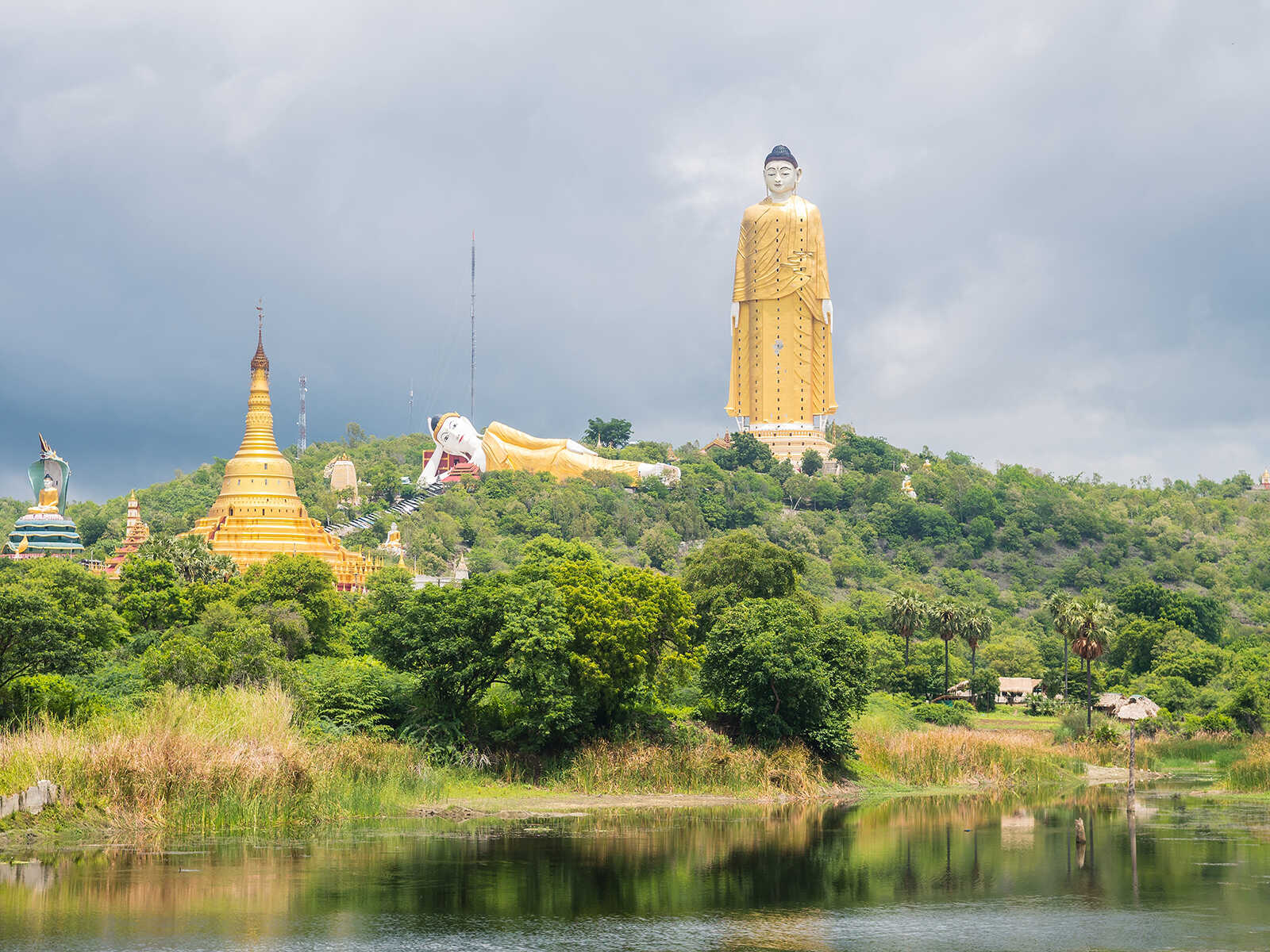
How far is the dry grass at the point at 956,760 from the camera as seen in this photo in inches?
1886

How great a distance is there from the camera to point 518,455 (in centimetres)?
14938

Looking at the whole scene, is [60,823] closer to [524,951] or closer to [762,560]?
[524,951]

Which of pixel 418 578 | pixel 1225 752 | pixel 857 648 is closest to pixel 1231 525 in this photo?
pixel 418 578

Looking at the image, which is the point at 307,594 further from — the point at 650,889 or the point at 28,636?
the point at 650,889

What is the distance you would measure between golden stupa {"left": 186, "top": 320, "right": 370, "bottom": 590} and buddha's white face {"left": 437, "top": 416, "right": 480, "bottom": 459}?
52.8 meters

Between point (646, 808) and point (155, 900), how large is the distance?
16435 mm

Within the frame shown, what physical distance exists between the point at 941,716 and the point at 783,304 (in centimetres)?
8459

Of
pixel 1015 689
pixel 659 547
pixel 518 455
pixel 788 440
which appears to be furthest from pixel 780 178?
pixel 1015 689

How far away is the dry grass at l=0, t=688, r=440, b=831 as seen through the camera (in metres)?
30.6

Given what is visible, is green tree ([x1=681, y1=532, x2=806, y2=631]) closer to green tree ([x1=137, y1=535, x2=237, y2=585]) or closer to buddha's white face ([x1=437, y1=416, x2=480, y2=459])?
green tree ([x1=137, y1=535, x2=237, y2=585])

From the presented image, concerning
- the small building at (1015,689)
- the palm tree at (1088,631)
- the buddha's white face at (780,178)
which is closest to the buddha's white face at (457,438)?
the buddha's white face at (780,178)

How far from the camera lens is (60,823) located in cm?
3006

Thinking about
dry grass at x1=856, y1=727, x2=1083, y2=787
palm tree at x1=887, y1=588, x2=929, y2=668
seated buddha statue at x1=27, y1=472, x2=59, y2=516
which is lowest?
dry grass at x1=856, y1=727, x2=1083, y2=787

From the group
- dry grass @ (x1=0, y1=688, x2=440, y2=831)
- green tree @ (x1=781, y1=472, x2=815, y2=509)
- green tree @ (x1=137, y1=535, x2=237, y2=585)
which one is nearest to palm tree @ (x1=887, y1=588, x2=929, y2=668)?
green tree @ (x1=137, y1=535, x2=237, y2=585)
